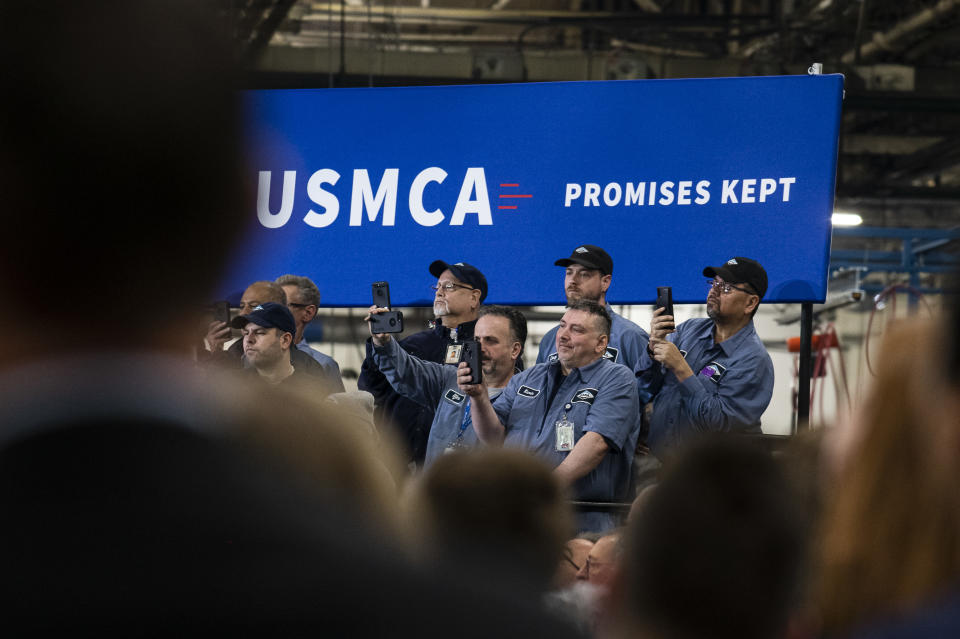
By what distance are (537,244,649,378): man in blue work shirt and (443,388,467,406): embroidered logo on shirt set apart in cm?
42

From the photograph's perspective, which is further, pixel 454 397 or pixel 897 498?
pixel 454 397

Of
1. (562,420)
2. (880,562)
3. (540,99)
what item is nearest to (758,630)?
(880,562)

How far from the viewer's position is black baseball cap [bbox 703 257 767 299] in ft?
16.0

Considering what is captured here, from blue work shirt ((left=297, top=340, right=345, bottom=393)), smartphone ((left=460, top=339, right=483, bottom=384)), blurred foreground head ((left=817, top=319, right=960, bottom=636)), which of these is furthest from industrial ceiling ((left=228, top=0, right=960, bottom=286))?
blurred foreground head ((left=817, top=319, right=960, bottom=636))

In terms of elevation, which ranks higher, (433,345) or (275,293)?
(275,293)

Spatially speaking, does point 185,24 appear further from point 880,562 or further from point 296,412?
point 880,562

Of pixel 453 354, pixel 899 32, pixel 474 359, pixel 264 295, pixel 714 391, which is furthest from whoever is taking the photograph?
pixel 899 32

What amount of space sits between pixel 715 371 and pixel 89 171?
4473 mm

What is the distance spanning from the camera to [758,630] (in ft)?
4.51

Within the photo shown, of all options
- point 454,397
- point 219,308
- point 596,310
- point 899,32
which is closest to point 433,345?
point 454,397

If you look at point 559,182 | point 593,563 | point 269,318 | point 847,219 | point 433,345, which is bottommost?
point 593,563

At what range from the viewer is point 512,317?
206 inches

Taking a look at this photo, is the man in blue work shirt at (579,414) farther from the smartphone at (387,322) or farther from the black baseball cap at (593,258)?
the smartphone at (387,322)

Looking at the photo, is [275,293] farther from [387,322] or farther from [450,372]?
[450,372]
